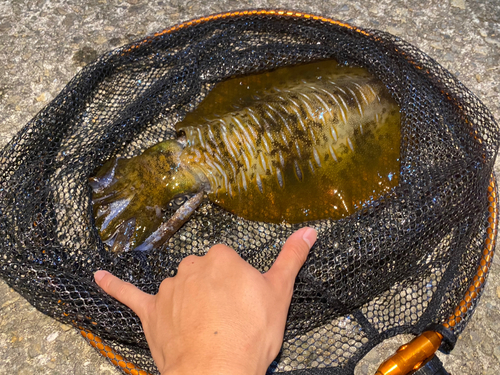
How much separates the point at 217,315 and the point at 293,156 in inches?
53.5

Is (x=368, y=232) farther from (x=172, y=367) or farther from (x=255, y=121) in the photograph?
(x=172, y=367)

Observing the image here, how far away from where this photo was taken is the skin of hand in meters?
1.45

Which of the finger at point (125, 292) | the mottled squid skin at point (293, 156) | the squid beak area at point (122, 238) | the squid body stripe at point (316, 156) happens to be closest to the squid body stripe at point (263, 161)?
the mottled squid skin at point (293, 156)

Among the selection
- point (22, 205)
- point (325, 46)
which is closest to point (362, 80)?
point (325, 46)

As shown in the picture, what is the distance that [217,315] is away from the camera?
1.51 m

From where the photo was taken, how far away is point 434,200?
2207 millimetres

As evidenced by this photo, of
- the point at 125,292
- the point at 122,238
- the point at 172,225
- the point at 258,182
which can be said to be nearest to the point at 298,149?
the point at 258,182

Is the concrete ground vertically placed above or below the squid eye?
above

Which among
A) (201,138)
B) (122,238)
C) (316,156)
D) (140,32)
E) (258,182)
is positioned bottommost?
(122,238)

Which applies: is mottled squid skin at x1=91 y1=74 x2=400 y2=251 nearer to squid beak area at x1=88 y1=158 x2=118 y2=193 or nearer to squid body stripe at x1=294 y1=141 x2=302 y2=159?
squid body stripe at x1=294 y1=141 x2=302 y2=159

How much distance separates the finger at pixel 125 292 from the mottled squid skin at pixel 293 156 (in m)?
0.68

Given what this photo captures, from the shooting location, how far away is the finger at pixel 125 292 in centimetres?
177

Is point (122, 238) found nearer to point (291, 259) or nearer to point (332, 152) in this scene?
point (291, 259)

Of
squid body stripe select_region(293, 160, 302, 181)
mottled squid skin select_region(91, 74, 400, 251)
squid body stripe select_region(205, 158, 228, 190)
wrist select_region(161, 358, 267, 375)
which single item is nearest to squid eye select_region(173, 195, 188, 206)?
mottled squid skin select_region(91, 74, 400, 251)
